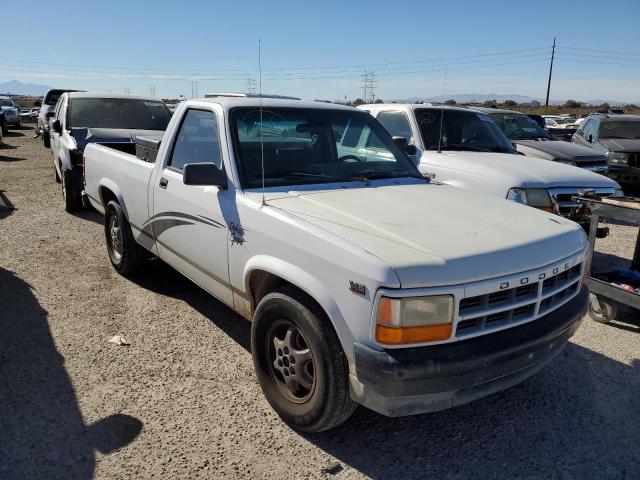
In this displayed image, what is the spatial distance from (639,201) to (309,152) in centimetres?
278

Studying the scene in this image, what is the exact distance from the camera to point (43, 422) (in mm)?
3066

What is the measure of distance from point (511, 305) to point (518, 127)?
9.50 m

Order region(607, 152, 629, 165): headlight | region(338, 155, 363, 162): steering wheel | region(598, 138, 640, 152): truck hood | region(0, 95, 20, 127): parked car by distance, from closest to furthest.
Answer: region(338, 155, 363, 162): steering wheel → region(607, 152, 629, 165): headlight → region(598, 138, 640, 152): truck hood → region(0, 95, 20, 127): parked car

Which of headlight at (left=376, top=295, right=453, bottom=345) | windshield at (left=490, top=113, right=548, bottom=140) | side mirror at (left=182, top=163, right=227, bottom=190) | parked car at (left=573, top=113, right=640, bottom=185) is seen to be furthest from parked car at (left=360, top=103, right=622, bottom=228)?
parked car at (left=573, top=113, right=640, bottom=185)

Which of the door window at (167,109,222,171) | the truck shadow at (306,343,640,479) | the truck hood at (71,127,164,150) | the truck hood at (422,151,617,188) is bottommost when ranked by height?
the truck shadow at (306,343,640,479)

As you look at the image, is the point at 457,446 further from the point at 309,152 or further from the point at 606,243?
the point at 606,243

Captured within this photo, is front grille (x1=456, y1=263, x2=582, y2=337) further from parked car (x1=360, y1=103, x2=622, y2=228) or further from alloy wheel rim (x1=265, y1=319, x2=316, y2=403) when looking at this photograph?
parked car (x1=360, y1=103, x2=622, y2=228)

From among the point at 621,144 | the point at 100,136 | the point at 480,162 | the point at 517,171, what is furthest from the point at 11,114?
the point at 517,171

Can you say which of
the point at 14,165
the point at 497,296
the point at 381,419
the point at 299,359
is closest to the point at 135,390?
the point at 299,359

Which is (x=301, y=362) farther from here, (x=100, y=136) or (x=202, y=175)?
(x=100, y=136)

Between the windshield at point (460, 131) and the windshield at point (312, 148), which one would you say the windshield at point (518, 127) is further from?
the windshield at point (312, 148)

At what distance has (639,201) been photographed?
4.35 metres

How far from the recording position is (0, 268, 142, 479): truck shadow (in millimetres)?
2732

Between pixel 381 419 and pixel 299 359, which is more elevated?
pixel 299 359
